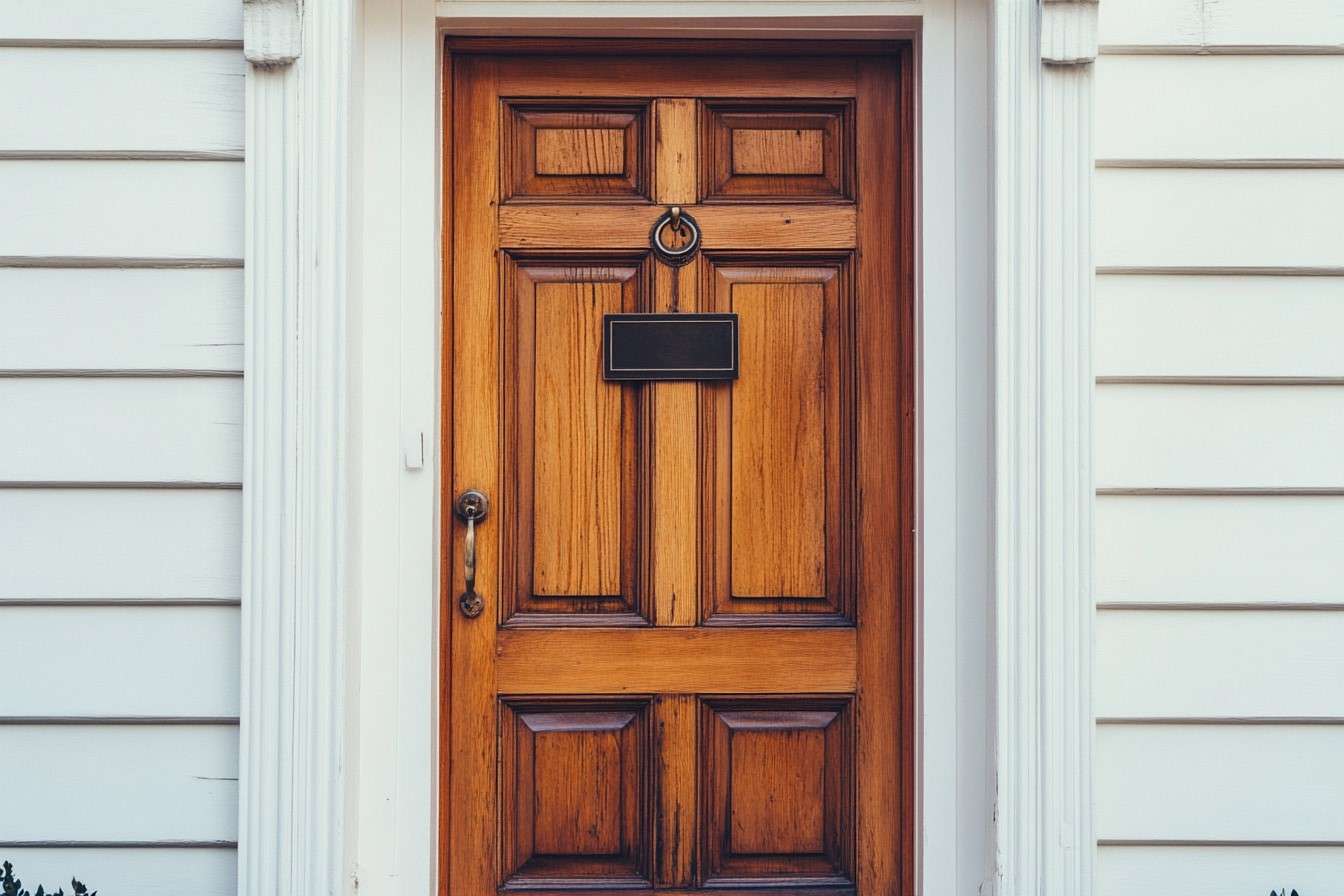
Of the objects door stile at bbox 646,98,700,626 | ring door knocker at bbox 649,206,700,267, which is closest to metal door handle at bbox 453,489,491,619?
door stile at bbox 646,98,700,626

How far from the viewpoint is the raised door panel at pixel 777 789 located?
6.88ft

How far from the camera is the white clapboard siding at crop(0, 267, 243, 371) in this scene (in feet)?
6.33

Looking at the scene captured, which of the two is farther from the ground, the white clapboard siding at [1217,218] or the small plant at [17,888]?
the white clapboard siding at [1217,218]

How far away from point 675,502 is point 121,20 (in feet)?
4.54

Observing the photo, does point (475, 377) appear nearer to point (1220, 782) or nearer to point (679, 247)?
point (679, 247)

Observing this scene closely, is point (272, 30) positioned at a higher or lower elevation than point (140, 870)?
higher

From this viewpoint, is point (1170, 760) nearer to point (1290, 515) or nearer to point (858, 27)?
point (1290, 515)

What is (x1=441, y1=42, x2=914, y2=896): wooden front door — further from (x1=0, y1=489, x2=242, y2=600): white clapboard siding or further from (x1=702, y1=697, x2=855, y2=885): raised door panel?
(x1=0, y1=489, x2=242, y2=600): white clapboard siding

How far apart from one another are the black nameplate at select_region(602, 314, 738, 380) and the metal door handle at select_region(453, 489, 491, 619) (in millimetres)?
359

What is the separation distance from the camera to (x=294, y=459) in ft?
6.16

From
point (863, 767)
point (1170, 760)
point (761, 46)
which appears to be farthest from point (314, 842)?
point (761, 46)

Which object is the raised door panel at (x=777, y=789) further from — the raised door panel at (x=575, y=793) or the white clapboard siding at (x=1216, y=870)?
the white clapboard siding at (x=1216, y=870)

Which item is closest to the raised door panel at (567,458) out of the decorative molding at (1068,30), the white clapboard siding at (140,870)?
the white clapboard siding at (140,870)

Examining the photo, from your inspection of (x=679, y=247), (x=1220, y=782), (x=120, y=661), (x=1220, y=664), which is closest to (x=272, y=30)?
(x=679, y=247)
